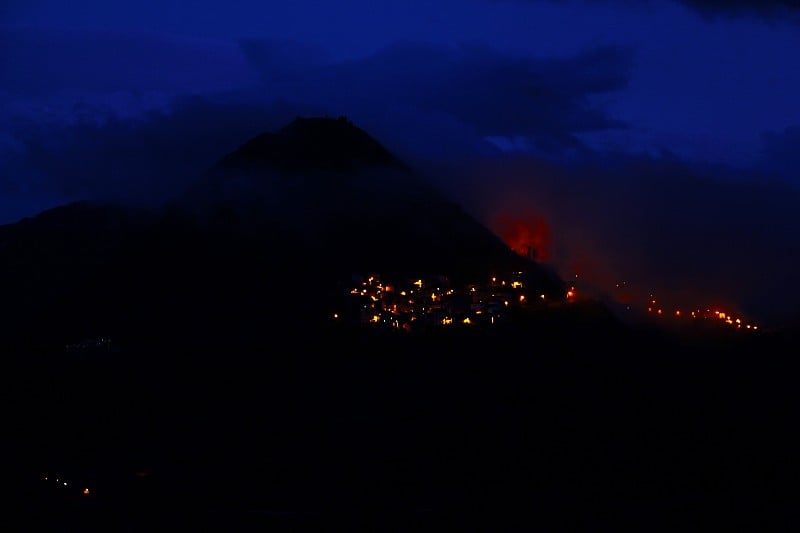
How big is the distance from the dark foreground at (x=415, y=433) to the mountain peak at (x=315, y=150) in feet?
86.4

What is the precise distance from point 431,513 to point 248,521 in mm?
5003

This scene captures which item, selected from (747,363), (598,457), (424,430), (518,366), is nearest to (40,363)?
(424,430)

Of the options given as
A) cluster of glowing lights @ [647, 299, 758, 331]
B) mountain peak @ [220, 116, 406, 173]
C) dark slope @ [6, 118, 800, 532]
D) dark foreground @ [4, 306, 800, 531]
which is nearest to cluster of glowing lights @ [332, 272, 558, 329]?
dark slope @ [6, 118, 800, 532]

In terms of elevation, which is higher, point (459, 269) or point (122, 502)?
point (459, 269)

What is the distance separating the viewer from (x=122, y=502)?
74.6 ft

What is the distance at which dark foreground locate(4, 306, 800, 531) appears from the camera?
22562 millimetres

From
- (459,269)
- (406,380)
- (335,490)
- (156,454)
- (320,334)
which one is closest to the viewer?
(335,490)

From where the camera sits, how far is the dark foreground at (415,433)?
74.0ft

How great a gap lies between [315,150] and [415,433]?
38311mm

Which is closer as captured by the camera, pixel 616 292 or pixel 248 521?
pixel 248 521

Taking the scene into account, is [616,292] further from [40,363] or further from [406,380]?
[40,363]

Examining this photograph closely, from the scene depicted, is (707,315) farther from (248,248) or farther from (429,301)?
(248,248)

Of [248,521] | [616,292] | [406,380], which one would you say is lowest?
[248,521]

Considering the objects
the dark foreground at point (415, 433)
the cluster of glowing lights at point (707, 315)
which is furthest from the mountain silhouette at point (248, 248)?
the cluster of glowing lights at point (707, 315)
